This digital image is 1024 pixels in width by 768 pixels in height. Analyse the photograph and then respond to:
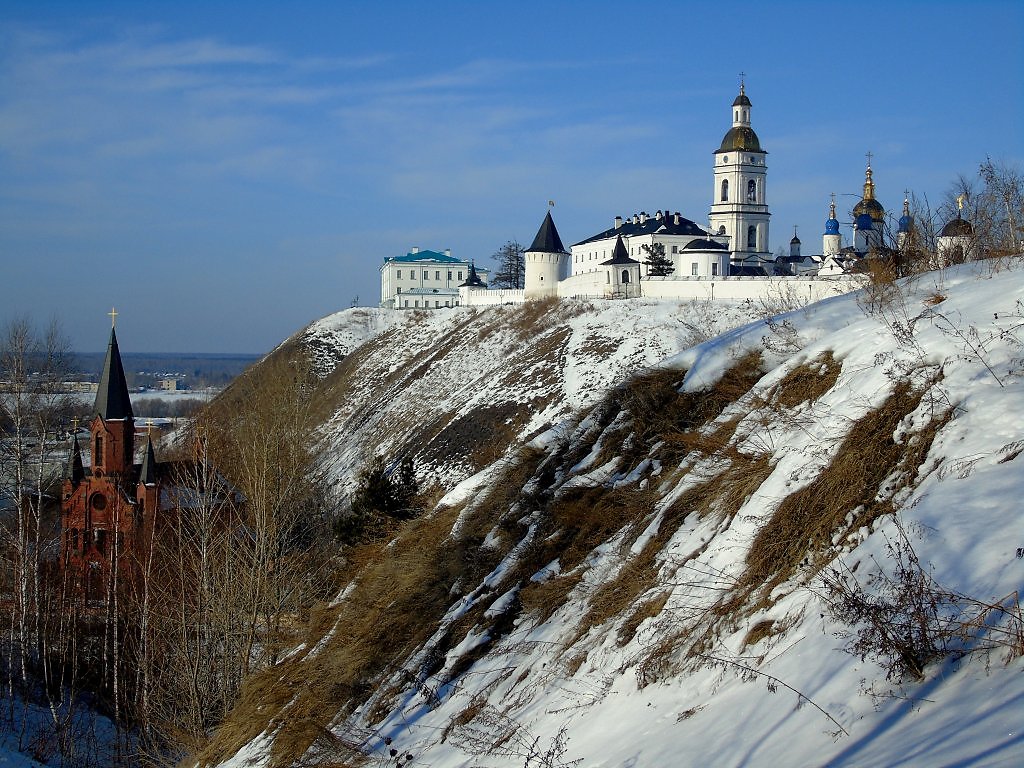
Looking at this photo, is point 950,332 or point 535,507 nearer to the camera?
point 950,332

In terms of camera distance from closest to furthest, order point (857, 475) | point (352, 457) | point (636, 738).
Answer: point (636, 738) → point (857, 475) → point (352, 457)

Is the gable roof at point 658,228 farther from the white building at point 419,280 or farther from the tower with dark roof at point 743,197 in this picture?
the white building at point 419,280

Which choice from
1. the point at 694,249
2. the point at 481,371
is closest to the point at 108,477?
the point at 481,371

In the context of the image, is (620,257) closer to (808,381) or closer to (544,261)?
(544,261)

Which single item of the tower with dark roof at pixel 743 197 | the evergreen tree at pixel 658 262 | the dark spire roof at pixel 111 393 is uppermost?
the tower with dark roof at pixel 743 197

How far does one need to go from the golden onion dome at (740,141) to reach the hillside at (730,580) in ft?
258

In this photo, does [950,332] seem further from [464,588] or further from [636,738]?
[464,588]

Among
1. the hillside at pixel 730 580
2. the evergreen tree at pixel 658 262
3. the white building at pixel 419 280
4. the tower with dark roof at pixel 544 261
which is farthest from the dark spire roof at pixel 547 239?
the hillside at pixel 730 580

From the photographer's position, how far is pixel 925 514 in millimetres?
6141

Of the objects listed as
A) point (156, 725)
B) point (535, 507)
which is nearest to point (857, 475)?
point (535, 507)

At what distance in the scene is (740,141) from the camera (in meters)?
86.6

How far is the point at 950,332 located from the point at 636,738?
463 cm

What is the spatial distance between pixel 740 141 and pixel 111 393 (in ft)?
220

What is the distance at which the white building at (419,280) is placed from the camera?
388 feet
